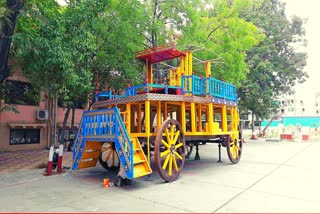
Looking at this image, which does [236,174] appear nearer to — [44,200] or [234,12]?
[44,200]

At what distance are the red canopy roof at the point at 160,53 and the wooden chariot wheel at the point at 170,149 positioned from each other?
7.25ft

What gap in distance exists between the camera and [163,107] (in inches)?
342

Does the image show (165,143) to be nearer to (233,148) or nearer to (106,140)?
(106,140)

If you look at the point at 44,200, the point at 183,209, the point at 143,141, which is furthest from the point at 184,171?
the point at 44,200

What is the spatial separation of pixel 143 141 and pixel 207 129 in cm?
228

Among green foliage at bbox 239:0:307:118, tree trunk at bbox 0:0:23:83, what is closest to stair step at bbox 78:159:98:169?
tree trunk at bbox 0:0:23:83

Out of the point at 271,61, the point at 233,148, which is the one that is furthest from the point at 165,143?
the point at 271,61

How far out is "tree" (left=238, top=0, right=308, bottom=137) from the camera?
70.3 ft

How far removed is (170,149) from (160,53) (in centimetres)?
297

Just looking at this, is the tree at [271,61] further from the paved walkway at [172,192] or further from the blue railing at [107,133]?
the blue railing at [107,133]

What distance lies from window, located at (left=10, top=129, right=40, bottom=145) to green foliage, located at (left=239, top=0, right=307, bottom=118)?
1563 centimetres

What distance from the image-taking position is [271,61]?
23.2 m

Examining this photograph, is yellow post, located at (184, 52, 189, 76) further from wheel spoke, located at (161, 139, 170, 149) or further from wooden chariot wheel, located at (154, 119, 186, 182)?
wheel spoke, located at (161, 139, 170, 149)

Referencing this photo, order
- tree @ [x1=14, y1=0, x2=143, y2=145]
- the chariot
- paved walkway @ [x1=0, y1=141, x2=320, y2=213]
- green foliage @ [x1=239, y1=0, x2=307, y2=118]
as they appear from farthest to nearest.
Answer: green foliage @ [x1=239, y1=0, x2=307, y2=118] < tree @ [x1=14, y1=0, x2=143, y2=145] < the chariot < paved walkway @ [x1=0, y1=141, x2=320, y2=213]
